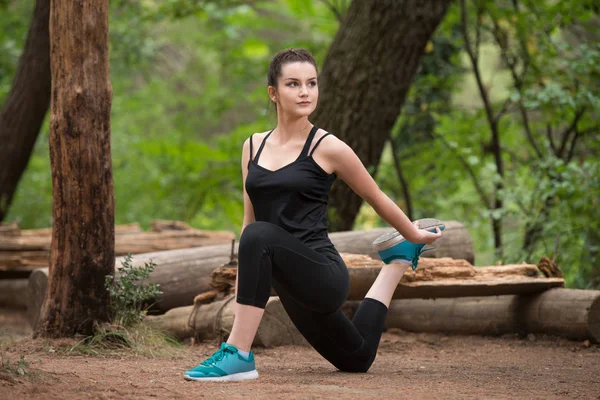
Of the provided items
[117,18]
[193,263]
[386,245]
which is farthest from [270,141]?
[117,18]

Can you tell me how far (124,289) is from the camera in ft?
18.0

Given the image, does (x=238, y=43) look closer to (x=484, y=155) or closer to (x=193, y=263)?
(x=484, y=155)

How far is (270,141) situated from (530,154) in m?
7.45

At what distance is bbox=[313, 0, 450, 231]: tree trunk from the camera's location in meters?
7.93

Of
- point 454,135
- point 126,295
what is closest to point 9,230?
point 126,295

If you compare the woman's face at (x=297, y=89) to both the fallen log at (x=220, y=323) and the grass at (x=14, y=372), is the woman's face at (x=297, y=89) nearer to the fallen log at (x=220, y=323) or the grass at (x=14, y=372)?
the grass at (x=14, y=372)

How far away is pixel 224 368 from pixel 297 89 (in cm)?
149

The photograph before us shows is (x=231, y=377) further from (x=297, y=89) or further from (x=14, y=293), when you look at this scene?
(x=14, y=293)

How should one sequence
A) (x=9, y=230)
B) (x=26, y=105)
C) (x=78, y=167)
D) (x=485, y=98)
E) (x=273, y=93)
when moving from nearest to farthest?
(x=273, y=93) → (x=78, y=167) → (x=9, y=230) → (x=26, y=105) → (x=485, y=98)

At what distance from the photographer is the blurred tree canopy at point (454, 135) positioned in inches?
331

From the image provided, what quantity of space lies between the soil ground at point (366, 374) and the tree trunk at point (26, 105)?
453 centimetres

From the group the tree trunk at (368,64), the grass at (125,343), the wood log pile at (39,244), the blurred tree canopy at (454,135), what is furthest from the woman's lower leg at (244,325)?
the wood log pile at (39,244)

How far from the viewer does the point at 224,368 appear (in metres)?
3.88

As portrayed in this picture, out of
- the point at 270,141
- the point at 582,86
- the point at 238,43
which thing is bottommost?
the point at 270,141
